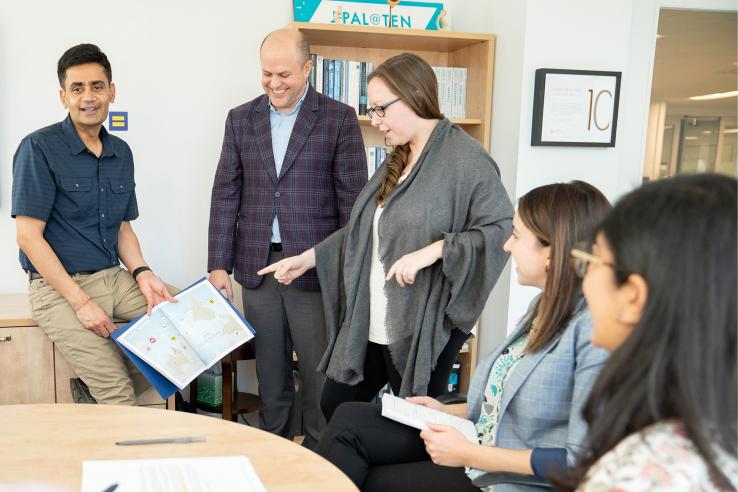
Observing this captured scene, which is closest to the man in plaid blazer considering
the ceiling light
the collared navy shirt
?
the collared navy shirt

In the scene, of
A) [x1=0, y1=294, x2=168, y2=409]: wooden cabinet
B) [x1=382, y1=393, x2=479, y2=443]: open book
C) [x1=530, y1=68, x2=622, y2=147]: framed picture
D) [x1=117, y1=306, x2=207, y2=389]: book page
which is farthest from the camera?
[x1=530, y1=68, x2=622, y2=147]: framed picture

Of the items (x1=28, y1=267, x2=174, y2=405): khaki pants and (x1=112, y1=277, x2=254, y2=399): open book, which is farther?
(x1=28, y1=267, x2=174, y2=405): khaki pants

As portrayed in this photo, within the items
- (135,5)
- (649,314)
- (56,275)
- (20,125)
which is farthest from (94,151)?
(649,314)

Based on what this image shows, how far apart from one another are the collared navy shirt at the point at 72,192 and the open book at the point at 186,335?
37 cm

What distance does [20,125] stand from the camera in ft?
9.83

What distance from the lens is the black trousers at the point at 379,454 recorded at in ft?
5.07

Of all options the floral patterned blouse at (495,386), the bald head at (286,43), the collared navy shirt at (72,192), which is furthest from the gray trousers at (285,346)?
the floral patterned blouse at (495,386)

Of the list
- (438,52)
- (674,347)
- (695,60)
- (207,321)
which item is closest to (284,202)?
(207,321)

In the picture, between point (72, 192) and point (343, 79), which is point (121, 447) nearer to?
point (72, 192)

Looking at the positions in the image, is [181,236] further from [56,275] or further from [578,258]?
[578,258]

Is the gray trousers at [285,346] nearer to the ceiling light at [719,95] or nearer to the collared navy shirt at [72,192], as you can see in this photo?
the collared navy shirt at [72,192]

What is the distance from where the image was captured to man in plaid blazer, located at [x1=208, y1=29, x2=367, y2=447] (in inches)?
99.7

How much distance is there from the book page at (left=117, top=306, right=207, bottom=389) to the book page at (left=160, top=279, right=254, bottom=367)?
23 mm

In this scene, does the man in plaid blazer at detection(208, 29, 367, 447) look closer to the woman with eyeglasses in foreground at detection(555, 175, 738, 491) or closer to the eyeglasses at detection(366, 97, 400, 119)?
the eyeglasses at detection(366, 97, 400, 119)
